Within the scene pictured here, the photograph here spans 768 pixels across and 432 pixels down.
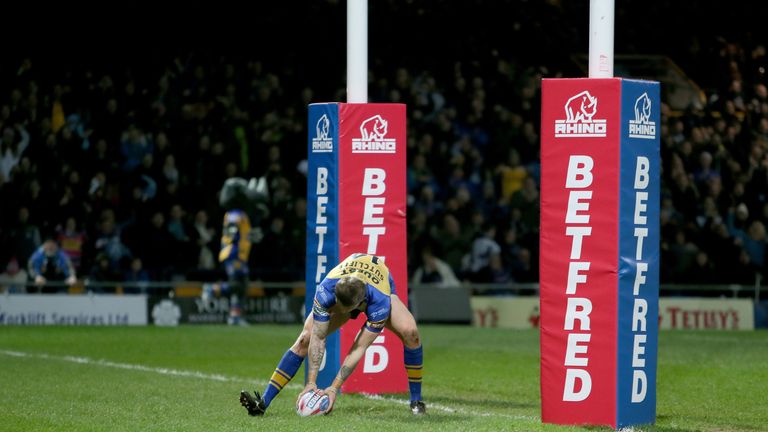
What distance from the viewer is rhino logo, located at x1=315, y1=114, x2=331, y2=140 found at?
50.5ft

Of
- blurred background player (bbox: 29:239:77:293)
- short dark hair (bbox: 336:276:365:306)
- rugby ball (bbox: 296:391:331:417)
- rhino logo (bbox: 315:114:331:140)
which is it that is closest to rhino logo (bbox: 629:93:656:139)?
short dark hair (bbox: 336:276:365:306)

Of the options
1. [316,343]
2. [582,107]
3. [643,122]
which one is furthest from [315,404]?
[643,122]

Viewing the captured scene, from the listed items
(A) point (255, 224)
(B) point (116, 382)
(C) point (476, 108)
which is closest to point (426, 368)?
(B) point (116, 382)

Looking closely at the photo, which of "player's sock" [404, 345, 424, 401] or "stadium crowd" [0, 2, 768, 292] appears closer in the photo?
"player's sock" [404, 345, 424, 401]

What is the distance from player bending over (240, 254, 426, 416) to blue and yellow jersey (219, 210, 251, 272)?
13.6 m

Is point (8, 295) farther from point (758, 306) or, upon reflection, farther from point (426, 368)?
point (758, 306)

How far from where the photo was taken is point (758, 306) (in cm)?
2783

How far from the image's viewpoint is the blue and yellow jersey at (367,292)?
1280 cm

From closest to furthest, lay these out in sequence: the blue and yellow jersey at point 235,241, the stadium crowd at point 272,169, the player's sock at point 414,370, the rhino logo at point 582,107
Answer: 1. the rhino logo at point 582,107
2. the player's sock at point 414,370
3. the blue and yellow jersey at point 235,241
4. the stadium crowd at point 272,169

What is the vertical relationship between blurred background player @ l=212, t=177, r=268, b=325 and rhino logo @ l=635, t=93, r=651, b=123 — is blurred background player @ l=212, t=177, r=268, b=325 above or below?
below

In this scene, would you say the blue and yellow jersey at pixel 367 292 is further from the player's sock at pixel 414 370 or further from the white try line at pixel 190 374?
the white try line at pixel 190 374

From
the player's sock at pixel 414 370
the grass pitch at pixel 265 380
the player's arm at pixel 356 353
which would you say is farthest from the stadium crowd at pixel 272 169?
the player's arm at pixel 356 353

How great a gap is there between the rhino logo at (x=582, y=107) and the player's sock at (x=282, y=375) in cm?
332

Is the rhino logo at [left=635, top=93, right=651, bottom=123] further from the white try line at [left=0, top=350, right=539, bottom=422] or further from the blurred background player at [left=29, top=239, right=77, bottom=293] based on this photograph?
the blurred background player at [left=29, top=239, right=77, bottom=293]
